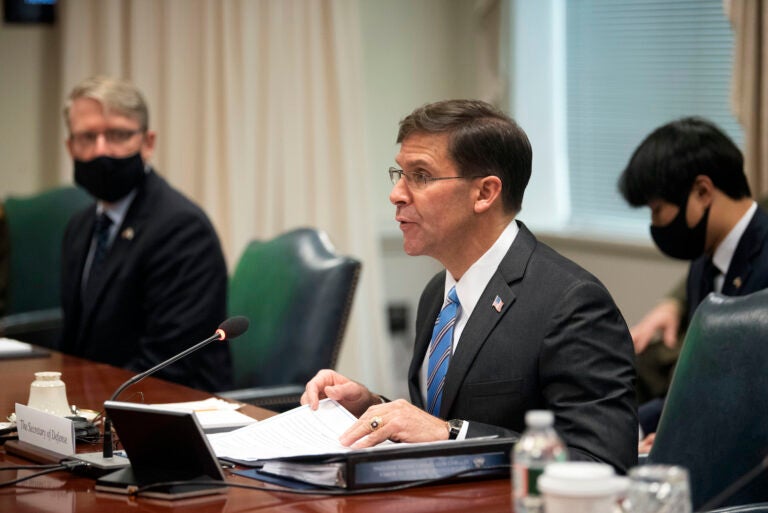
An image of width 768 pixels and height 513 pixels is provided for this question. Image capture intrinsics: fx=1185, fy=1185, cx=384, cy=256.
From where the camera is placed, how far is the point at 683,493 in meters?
1.31

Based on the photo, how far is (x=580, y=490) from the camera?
1268 millimetres

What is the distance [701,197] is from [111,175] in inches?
70.3

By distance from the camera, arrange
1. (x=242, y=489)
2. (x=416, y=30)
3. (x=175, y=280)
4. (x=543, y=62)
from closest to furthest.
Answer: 1. (x=242, y=489)
2. (x=175, y=280)
3. (x=543, y=62)
4. (x=416, y=30)

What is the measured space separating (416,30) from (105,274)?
327 centimetres

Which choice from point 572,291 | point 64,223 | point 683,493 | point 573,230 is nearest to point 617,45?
point 573,230

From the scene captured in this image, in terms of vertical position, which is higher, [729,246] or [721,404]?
[729,246]

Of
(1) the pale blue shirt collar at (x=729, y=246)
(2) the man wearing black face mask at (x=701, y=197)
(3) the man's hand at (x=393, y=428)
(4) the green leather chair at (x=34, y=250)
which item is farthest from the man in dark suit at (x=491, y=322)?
(4) the green leather chair at (x=34, y=250)

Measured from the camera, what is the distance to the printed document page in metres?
2.04

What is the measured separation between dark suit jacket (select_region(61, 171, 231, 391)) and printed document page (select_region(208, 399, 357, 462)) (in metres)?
1.30

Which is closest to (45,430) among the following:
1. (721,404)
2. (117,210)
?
(721,404)

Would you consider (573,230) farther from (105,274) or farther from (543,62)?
(105,274)

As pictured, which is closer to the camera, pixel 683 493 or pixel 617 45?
pixel 683 493

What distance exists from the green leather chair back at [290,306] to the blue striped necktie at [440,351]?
1.03 m

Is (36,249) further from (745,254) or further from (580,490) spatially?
(580,490)
